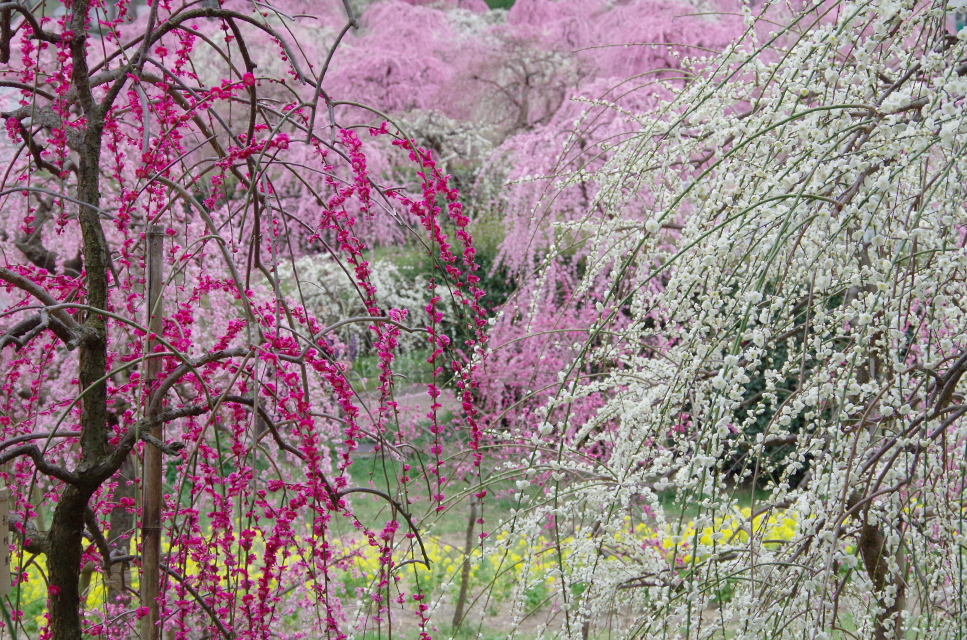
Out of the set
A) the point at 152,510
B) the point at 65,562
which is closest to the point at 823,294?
the point at 152,510

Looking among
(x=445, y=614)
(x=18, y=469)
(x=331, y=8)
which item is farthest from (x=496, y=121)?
(x=18, y=469)

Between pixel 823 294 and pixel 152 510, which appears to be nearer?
pixel 823 294

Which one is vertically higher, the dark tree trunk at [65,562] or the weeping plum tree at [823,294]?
the weeping plum tree at [823,294]

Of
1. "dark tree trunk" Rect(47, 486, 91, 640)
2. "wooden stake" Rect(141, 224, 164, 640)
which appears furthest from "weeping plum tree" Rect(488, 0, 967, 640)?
"dark tree trunk" Rect(47, 486, 91, 640)

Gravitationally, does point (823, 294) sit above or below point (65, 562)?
above

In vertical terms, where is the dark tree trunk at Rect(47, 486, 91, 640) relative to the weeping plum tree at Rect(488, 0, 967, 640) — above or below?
below

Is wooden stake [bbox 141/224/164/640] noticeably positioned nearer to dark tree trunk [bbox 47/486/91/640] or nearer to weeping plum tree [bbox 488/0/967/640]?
dark tree trunk [bbox 47/486/91/640]

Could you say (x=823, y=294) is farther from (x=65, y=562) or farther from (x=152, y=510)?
(x=65, y=562)

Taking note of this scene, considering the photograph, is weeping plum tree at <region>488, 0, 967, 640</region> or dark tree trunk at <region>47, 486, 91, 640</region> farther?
dark tree trunk at <region>47, 486, 91, 640</region>

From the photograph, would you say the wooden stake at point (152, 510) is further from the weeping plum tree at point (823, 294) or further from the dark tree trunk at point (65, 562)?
the weeping plum tree at point (823, 294)

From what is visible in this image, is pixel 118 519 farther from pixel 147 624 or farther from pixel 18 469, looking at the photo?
pixel 147 624

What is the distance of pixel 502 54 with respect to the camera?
8.47 metres

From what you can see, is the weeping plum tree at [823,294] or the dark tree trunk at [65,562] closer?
the weeping plum tree at [823,294]

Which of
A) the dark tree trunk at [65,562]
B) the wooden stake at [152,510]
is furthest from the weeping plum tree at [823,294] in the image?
the dark tree trunk at [65,562]
